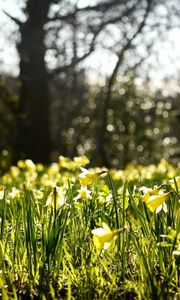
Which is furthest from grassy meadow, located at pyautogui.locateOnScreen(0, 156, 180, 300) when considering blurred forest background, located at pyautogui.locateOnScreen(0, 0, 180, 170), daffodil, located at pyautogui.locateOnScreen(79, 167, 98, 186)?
blurred forest background, located at pyautogui.locateOnScreen(0, 0, 180, 170)

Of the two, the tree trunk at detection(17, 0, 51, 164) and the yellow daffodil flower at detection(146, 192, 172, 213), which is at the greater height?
the tree trunk at detection(17, 0, 51, 164)

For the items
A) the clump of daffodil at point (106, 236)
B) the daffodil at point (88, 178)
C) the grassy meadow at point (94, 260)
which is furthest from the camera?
the daffodil at point (88, 178)

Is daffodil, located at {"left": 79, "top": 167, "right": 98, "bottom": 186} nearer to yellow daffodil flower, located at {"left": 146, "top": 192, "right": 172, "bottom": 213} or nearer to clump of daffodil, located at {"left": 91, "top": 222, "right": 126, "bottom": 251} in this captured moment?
yellow daffodil flower, located at {"left": 146, "top": 192, "right": 172, "bottom": 213}

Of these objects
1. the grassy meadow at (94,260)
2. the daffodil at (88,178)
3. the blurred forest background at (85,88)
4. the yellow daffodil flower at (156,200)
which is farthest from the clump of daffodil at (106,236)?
the blurred forest background at (85,88)

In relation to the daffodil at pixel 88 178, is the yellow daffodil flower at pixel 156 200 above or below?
below

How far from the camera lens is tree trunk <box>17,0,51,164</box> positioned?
12.3 metres

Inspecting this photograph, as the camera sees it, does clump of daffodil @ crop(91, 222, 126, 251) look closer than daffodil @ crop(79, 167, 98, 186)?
Yes

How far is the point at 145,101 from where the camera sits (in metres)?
18.2

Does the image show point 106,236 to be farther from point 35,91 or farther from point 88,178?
point 35,91

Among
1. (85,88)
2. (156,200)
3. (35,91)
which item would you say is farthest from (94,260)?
(85,88)

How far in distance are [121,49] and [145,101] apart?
4.54 m

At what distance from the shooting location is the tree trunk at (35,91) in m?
12.3

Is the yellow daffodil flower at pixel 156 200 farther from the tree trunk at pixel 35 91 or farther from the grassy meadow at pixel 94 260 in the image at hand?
the tree trunk at pixel 35 91

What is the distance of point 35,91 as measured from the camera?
13133 millimetres
